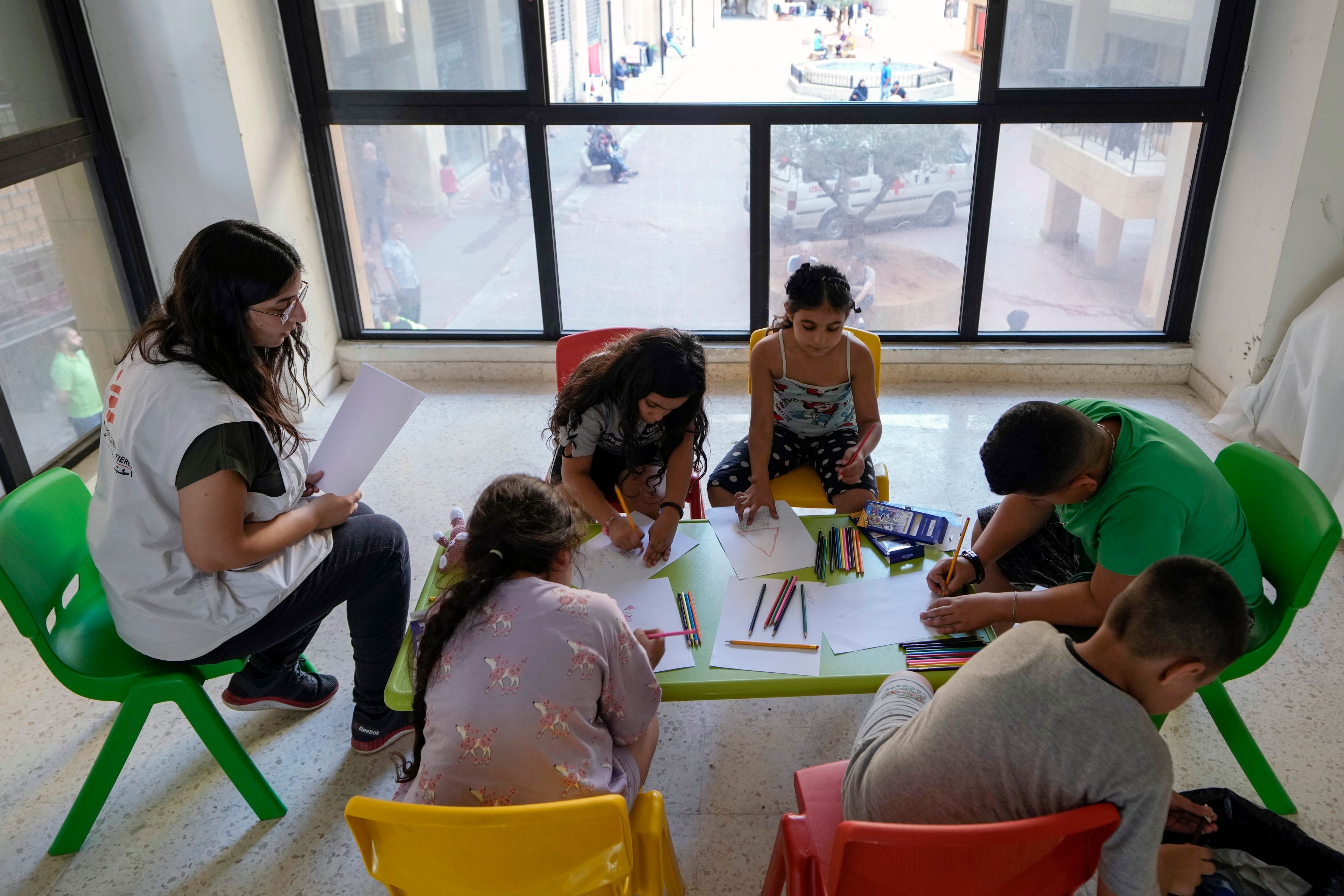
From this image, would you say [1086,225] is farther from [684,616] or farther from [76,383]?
[76,383]

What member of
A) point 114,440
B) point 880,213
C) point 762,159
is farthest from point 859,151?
point 114,440

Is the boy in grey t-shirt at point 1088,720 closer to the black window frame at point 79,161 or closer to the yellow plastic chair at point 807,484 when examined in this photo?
the yellow plastic chair at point 807,484

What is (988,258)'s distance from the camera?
4.19 meters

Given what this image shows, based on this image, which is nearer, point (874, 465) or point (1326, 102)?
point (874, 465)

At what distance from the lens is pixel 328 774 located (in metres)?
2.30

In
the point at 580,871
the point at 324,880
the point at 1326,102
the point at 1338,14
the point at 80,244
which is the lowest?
the point at 324,880

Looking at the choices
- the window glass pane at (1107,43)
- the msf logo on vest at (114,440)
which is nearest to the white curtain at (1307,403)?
the window glass pane at (1107,43)

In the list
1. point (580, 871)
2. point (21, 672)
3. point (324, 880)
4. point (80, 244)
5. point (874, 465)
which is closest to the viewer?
point (580, 871)

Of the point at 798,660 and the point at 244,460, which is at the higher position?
the point at 244,460

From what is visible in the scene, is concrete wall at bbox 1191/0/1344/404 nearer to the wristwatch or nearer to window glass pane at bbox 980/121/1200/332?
window glass pane at bbox 980/121/1200/332

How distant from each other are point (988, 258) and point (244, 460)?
332 centimetres

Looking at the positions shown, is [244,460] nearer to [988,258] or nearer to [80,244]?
[80,244]

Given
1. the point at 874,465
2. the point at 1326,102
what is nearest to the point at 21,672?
the point at 874,465

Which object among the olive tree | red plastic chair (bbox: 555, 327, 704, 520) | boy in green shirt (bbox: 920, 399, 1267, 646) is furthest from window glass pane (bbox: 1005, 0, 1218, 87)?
boy in green shirt (bbox: 920, 399, 1267, 646)
